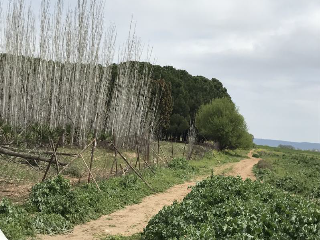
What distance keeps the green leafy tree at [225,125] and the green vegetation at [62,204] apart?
22.8 m

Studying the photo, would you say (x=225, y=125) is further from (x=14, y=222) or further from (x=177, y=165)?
(x=14, y=222)

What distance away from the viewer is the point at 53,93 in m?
22.1

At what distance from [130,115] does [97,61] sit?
433 centimetres

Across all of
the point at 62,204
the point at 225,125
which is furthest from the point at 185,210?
the point at 225,125

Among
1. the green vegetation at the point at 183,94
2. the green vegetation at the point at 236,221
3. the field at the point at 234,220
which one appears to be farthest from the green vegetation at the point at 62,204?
the green vegetation at the point at 183,94

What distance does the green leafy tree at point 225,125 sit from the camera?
119ft

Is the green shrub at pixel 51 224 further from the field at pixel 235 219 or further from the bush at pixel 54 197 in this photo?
the field at pixel 235 219

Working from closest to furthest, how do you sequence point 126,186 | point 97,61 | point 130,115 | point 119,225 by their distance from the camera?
point 119,225 < point 126,186 < point 97,61 < point 130,115

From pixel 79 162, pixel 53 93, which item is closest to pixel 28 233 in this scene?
pixel 79 162

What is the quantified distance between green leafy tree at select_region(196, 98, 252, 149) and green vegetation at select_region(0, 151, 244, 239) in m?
22.8

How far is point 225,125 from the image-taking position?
119ft

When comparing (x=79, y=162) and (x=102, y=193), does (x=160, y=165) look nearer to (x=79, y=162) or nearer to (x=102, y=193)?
(x=79, y=162)

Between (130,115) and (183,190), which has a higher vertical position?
(130,115)

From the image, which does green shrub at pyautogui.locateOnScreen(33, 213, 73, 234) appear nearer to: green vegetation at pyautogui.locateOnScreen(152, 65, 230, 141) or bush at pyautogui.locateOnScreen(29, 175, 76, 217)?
bush at pyautogui.locateOnScreen(29, 175, 76, 217)
